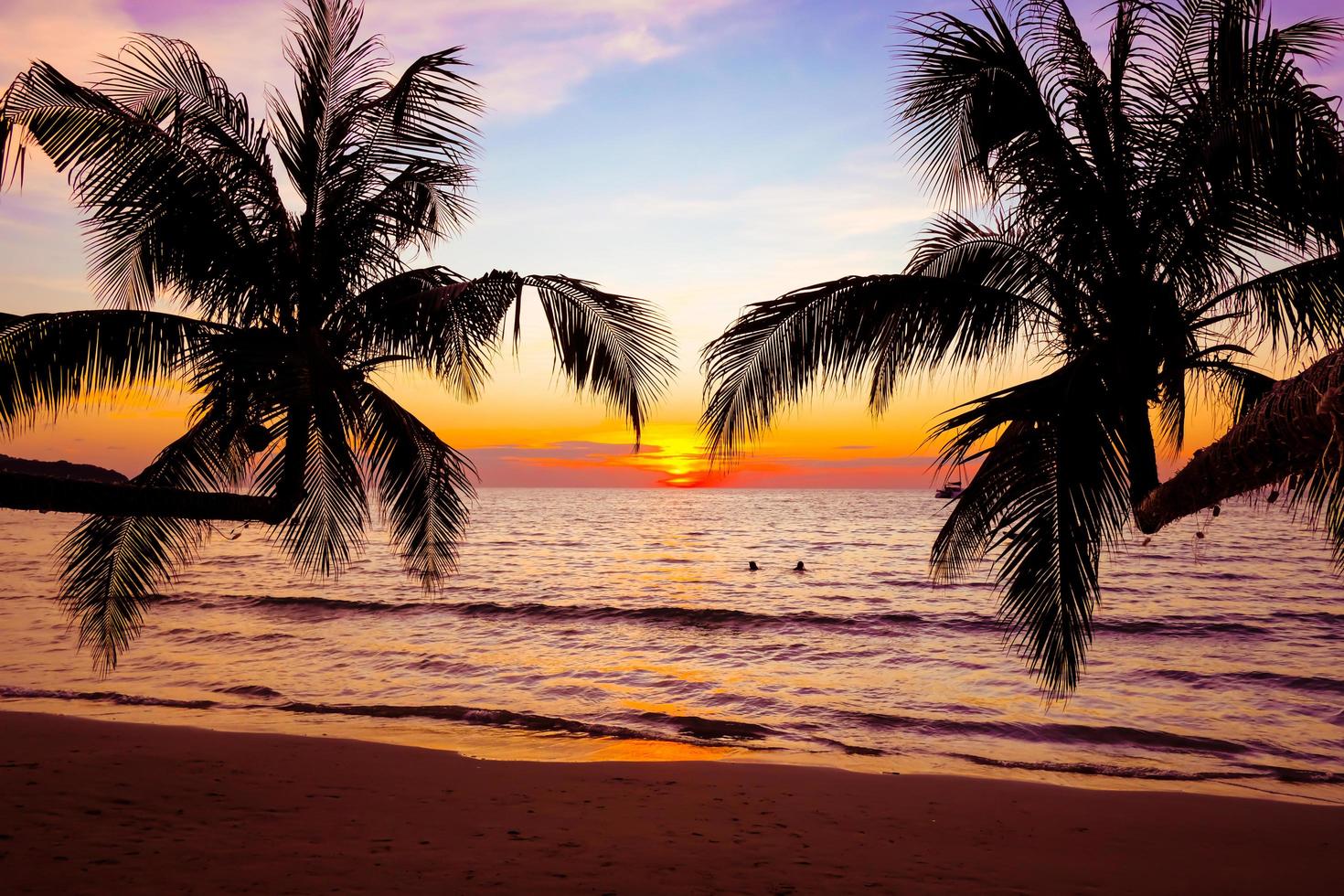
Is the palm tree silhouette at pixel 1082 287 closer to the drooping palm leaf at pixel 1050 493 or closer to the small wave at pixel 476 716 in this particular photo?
the drooping palm leaf at pixel 1050 493

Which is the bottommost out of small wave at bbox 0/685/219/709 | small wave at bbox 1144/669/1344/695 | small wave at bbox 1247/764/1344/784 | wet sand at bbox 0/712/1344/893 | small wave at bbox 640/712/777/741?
small wave at bbox 1144/669/1344/695

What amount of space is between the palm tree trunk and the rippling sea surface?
551 centimetres

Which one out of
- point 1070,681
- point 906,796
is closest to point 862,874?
point 1070,681

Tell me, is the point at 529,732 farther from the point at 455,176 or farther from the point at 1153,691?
the point at 1153,691

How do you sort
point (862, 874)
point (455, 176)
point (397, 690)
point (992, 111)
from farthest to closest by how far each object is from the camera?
point (397, 690) < point (455, 176) < point (992, 111) < point (862, 874)

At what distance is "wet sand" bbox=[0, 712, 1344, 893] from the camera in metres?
5.20

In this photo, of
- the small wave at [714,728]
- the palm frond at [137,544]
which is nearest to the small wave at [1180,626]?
the small wave at [714,728]

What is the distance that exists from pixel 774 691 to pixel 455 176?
1049 cm

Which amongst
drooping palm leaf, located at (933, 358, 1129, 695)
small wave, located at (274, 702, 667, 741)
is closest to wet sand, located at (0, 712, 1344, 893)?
drooping palm leaf, located at (933, 358, 1129, 695)

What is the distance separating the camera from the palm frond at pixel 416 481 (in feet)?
22.5

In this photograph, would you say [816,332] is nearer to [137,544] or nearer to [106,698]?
[137,544]

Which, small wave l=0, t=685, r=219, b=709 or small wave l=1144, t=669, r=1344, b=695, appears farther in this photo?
small wave l=1144, t=669, r=1344, b=695

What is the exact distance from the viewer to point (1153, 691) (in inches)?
583

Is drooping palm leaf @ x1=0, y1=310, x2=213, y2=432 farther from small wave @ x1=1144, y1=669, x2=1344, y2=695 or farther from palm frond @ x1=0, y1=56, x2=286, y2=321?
small wave @ x1=1144, y1=669, x2=1344, y2=695
